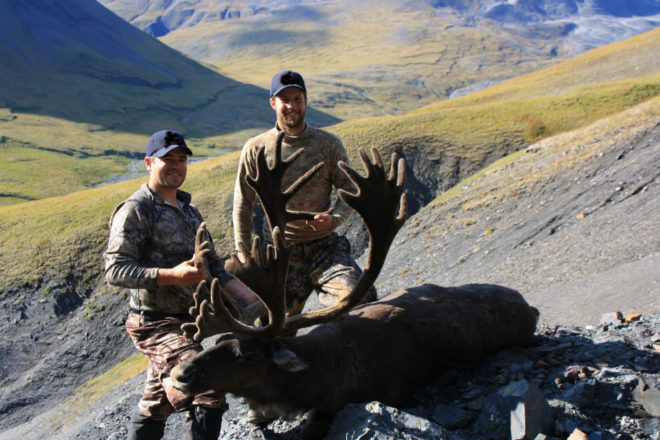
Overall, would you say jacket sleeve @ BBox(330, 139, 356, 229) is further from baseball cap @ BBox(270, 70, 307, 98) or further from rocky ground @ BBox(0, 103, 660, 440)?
rocky ground @ BBox(0, 103, 660, 440)

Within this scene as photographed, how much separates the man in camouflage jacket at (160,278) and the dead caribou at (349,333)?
0.26 m

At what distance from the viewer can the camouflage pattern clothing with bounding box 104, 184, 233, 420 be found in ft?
16.1

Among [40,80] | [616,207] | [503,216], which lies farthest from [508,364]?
[40,80]

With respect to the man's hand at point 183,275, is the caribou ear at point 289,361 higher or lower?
lower

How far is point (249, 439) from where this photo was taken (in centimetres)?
595

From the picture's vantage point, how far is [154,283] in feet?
15.9

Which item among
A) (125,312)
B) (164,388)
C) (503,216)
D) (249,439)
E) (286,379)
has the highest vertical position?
(164,388)

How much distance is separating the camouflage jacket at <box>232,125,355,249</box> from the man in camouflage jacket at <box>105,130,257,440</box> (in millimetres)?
1077

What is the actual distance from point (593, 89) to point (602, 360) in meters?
35.6

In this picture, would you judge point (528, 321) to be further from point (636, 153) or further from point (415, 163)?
point (415, 163)

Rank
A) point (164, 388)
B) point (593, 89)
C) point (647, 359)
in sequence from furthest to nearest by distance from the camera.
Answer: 1. point (593, 89)
2. point (647, 359)
3. point (164, 388)

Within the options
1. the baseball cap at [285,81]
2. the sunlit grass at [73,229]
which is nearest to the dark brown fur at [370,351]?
the baseball cap at [285,81]

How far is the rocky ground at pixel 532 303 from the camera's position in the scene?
17.1 feet

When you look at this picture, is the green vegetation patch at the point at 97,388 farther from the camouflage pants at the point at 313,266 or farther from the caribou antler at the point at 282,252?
the caribou antler at the point at 282,252
